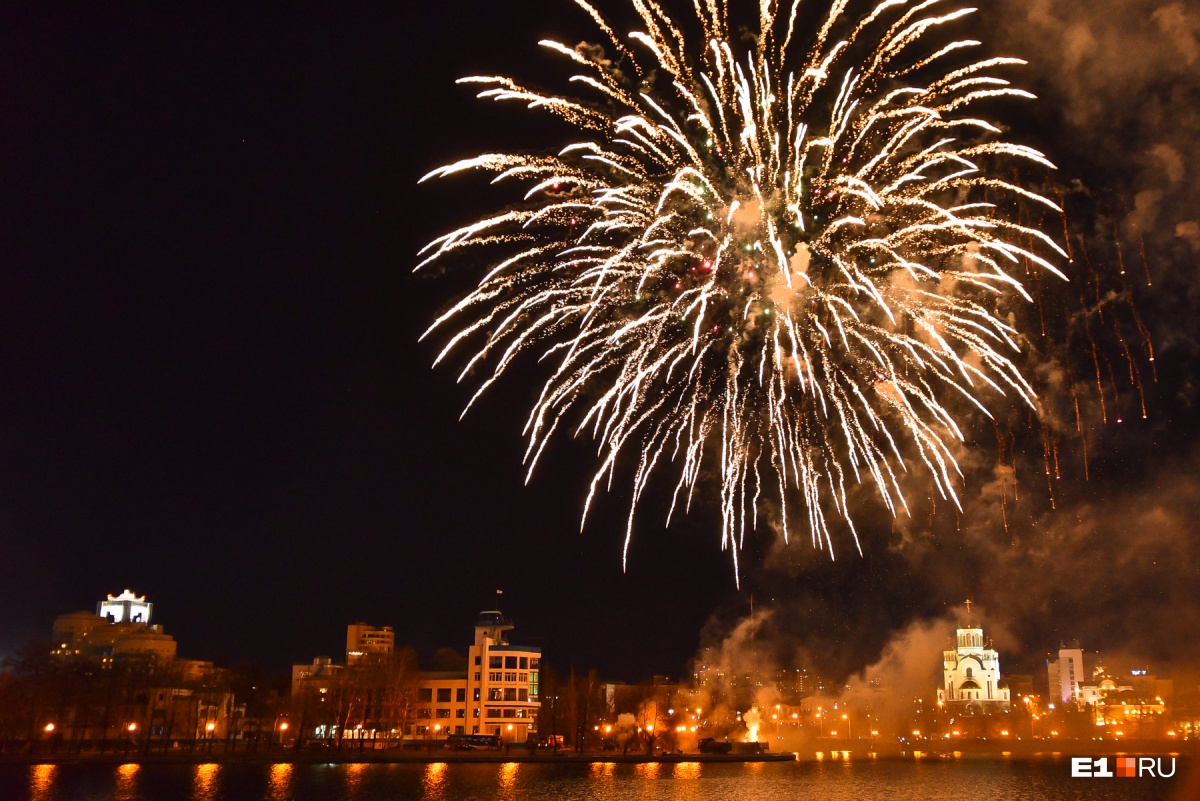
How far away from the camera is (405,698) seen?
9606cm

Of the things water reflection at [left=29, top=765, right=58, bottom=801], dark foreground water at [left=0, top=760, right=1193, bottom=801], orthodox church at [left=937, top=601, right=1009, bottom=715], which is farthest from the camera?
orthodox church at [left=937, top=601, right=1009, bottom=715]

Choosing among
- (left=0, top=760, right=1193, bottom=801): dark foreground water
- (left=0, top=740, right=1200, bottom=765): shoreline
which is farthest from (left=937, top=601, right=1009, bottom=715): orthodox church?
(left=0, top=760, right=1193, bottom=801): dark foreground water

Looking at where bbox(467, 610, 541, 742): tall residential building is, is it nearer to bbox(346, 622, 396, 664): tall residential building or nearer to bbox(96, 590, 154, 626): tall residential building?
bbox(346, 622, 396, 664): tall residential building

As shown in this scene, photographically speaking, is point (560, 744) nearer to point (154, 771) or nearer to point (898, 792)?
point (154, 771)

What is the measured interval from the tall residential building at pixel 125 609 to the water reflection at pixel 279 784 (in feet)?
367

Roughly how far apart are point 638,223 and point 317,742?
7452 cm

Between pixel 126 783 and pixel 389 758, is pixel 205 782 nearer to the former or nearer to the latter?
pixel 126 783

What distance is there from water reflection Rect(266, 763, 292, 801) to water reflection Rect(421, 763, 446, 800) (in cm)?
632

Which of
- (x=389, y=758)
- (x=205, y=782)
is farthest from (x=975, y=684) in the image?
(x=205, y=782)

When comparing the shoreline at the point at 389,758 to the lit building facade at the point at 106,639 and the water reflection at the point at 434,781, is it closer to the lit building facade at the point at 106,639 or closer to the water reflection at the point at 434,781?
the water reflection at the point at 434,781

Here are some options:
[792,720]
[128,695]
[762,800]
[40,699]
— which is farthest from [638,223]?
[792,720]

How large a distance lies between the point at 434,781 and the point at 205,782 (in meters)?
11.8

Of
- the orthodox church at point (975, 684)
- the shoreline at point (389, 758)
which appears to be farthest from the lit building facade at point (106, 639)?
the orthodox church at point (975, 684)

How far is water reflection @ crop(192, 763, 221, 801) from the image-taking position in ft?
147
